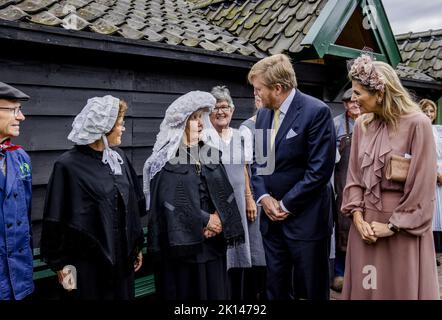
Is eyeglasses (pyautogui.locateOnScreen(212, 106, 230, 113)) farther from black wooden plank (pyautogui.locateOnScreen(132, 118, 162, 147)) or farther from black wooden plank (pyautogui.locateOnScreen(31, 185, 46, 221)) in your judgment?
black wooden plank (pyautogui.locateOnScreen(31, 185, 46, 221))

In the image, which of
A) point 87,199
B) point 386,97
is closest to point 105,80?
point 87,199

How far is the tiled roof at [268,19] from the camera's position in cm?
493

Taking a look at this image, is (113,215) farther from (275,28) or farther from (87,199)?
(275,28)

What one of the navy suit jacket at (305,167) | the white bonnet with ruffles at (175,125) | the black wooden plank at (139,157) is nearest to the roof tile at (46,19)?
the white bonnet with ruffles at (175,125)

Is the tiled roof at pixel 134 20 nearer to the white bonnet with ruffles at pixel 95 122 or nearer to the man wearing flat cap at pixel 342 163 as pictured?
the white bonnet with ruffles at pixel 95 122

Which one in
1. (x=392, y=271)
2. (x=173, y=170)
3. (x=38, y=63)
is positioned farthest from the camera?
(x=38, y=63)

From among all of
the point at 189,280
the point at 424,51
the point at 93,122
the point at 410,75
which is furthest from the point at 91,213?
the point at 424,51

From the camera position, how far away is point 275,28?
17.0 ft

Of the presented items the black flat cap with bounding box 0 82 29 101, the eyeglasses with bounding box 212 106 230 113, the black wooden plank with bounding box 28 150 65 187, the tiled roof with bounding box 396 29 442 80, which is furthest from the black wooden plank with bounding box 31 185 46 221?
the tiled roof with bounding box 396 29 442 80

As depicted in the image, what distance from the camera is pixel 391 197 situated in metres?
2.57

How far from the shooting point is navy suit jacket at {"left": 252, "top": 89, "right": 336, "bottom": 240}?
2828 mm

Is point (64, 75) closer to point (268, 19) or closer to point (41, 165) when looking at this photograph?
point (41, 165)

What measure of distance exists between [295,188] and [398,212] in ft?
2.18
